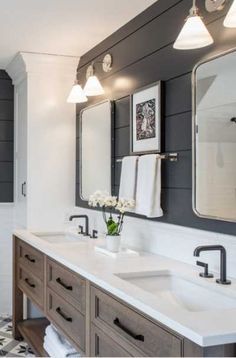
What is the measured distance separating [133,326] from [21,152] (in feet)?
8.30

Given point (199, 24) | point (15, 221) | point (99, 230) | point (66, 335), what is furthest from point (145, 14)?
point (15, 221)

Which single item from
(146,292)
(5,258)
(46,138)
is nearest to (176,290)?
(146,292)

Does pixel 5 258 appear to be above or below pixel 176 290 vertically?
below

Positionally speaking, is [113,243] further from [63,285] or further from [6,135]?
[6,135]

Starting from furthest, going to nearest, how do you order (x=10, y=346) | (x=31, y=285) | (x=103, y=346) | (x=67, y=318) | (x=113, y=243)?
(x=10, y=346), (x=31, y=285), (x=113, y=243), (x=67, y=318), (x=103, y=346)

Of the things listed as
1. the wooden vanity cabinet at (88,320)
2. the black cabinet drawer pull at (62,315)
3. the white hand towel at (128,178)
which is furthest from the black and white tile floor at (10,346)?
the white hand towel at (128,178)

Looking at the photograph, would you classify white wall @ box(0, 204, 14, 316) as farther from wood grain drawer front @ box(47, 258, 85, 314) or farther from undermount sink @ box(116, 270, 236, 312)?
undermount sink @ box(116, 270, 236, 312)

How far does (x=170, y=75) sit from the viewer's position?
2445mm

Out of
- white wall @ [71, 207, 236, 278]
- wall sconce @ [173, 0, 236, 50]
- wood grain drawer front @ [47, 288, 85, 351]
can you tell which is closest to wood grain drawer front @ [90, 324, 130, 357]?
wood grain drawer front @ [47, 288, 85, 351]

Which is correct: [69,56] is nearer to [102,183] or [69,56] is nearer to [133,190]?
[102,183]

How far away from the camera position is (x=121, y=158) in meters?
3.04

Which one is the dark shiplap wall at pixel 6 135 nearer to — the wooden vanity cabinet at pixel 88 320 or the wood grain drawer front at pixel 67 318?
the wooden vanity cabinet at pixel 88 320

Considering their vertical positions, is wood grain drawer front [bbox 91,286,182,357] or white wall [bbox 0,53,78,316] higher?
white wall [bbox 0,53,78,316]

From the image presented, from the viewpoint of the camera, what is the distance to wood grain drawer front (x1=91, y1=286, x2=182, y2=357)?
4.65ft
